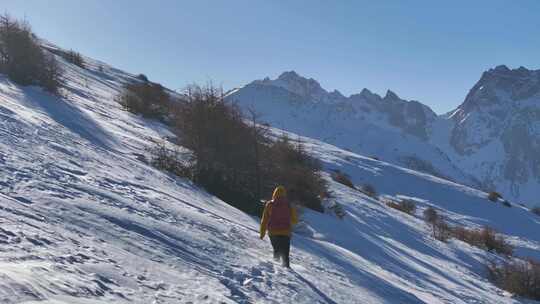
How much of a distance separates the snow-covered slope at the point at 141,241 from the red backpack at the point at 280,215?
463mm

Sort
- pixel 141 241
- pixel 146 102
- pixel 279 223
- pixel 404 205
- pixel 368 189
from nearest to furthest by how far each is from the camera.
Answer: pixel 141 241 → pixel 279 223 → pixel 146 102 → pixel 404 205 → pixel 368 189

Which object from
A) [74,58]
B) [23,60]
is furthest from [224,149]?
[74,58]

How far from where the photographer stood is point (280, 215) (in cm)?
898

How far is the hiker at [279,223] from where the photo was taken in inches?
335

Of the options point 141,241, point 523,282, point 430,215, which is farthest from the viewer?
point 430,215

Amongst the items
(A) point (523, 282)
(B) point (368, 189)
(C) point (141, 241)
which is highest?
(B) point (368, 189)

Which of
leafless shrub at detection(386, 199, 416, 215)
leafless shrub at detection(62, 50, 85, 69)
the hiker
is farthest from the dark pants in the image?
leafless shrub at detection(62, 50, 85, 69)

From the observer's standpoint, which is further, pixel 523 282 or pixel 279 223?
pixel 523 282

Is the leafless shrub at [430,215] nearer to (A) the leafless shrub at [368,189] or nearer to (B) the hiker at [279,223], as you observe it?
(A) the leafless shrub at [368,189]

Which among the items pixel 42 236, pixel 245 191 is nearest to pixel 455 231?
pixel 245 191

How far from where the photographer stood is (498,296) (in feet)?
44.3

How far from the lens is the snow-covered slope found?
17.0 feet

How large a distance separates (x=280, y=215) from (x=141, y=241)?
2.87 metres

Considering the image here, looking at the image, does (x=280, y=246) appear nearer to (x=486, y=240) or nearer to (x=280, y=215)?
(x=280, y=215)
